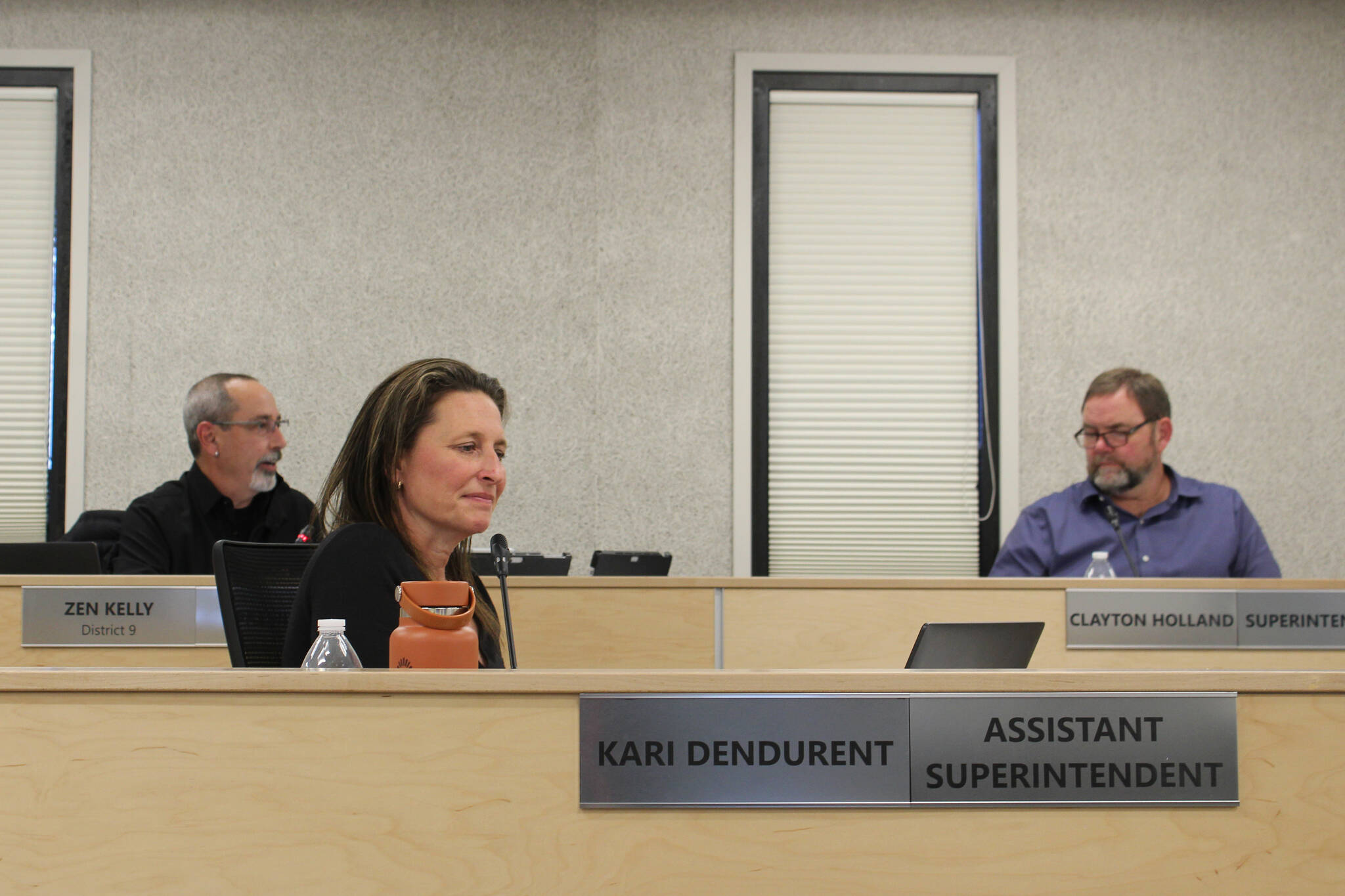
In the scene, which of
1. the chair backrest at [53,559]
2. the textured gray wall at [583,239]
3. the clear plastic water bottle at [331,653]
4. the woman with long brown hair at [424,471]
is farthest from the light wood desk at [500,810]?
the textured gray wall at [583,239]

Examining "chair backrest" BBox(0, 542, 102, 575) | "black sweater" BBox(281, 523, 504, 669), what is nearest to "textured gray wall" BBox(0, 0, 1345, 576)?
"chair backrest" BBox(0, 542, 102, 575)

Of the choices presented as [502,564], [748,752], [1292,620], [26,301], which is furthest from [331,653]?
[26,301]

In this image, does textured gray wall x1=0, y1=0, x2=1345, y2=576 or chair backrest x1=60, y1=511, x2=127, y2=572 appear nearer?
chair backrest x1=60, y1=511, x2=127, y2=572

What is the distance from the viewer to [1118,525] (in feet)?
10.3

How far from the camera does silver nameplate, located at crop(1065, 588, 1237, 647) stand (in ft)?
7.32

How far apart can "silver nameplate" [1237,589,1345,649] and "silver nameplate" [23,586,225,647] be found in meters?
2.04

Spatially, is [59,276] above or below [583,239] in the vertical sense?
below

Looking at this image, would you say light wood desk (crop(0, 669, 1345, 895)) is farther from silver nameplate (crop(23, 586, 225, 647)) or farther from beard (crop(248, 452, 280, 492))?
beard (crop(248, 452, 280, 492))

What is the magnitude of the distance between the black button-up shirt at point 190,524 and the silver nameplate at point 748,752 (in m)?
2.59

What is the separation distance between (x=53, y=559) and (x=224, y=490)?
857mm

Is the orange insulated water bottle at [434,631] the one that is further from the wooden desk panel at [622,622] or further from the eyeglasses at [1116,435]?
the eyeglasses at [1116,435]

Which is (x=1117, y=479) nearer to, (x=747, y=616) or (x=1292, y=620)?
(x=1292, y=620)

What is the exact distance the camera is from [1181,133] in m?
4.22

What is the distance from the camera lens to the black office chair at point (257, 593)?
170 cm
